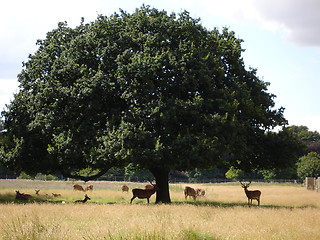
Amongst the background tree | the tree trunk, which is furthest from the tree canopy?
the background tree

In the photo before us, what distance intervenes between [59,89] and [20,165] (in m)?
6.27

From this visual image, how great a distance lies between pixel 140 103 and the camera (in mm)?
23453

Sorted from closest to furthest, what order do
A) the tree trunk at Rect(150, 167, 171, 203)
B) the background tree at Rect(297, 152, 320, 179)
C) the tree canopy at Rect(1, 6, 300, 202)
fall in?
the tree canopy at Rect(1, 6, 300, 202)
the tree trunk at Rect(150, 167, 171, 203)
the background tree at Rect(297, 152, 320, 179)

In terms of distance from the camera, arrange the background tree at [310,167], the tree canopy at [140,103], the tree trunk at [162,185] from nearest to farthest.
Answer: the tree canopy at [140,103], the tree trunk at [162,185], the background tree at [310,167]

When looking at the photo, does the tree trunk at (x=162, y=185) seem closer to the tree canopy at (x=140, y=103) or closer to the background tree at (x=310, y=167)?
the tree canopy at (x=140, y=103)

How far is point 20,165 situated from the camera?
25438 millimetres

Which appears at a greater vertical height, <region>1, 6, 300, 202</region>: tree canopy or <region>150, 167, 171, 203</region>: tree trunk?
<region>1, 6, 300, 202</region>: tree canopy

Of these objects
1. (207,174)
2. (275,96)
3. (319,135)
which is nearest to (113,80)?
(275,96)

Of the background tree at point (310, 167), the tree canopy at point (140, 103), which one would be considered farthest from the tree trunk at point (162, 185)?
the background tree at point (310, 167)

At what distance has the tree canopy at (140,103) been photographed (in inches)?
874

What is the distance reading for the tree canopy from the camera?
22.2 meters

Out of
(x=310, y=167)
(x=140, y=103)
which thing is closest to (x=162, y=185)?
(x=140, y=103)

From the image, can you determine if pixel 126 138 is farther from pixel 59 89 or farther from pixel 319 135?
pixel 319 135

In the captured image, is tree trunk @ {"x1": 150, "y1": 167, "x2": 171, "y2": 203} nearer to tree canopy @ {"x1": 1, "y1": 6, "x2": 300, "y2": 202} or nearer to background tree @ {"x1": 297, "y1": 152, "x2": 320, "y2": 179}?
tree canopy @ {"x1": 1, "y1": 6, "x2": 300, "y2": 202}
